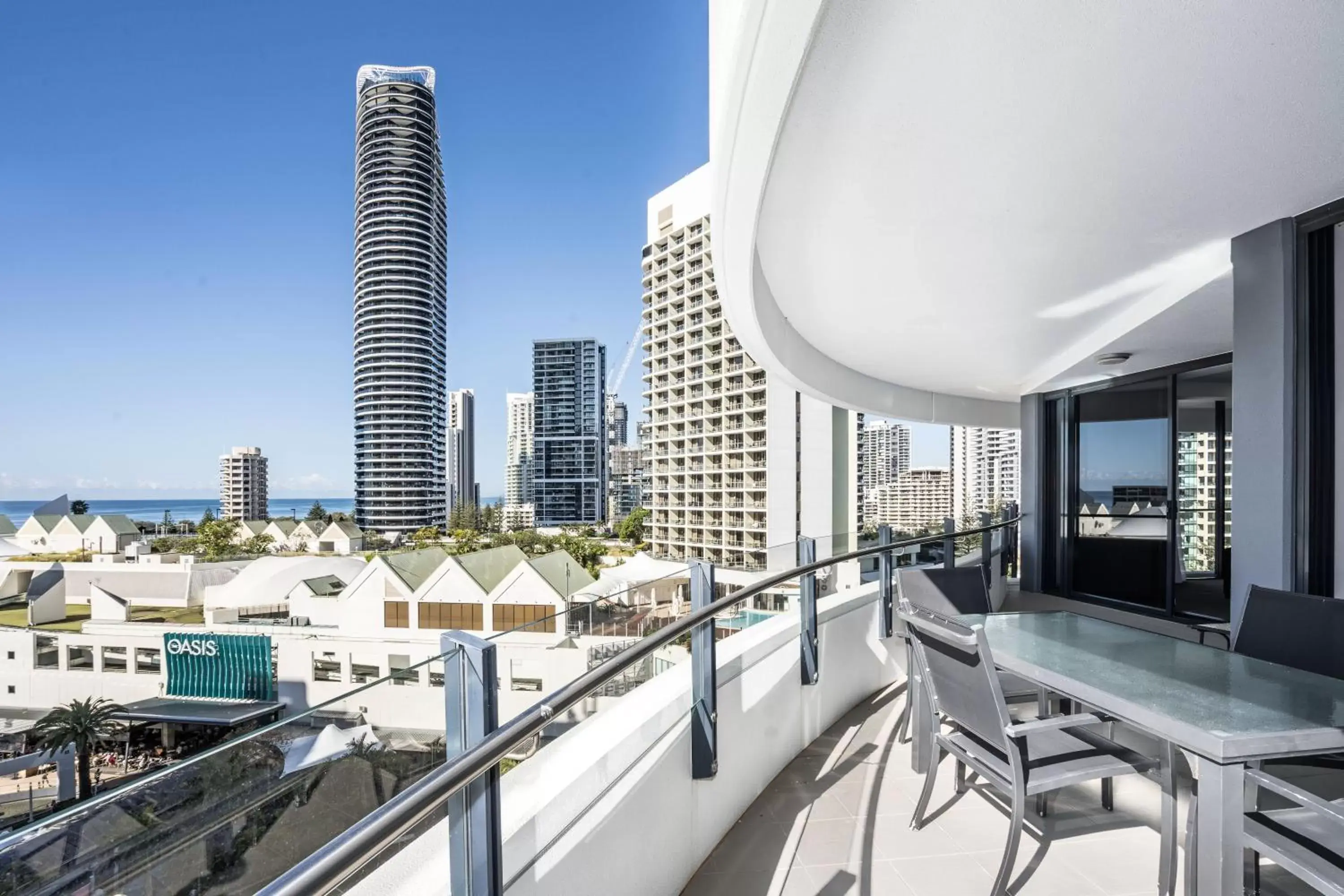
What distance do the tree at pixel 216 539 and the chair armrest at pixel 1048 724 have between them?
6101 centimetres

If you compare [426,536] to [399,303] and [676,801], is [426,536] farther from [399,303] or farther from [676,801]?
[676,801]

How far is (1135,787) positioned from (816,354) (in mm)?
4416

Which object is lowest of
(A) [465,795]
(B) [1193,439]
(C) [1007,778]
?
(C) [1007,778]

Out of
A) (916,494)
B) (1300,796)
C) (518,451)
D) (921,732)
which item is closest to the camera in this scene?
(1300,796)

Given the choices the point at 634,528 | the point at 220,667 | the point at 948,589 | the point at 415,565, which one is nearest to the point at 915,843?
the point at 948,589

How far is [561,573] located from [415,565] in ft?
37.5

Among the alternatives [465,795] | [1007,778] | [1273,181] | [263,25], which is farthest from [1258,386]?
[263,25]

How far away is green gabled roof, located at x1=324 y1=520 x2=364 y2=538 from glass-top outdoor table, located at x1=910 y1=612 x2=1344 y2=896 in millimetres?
67233

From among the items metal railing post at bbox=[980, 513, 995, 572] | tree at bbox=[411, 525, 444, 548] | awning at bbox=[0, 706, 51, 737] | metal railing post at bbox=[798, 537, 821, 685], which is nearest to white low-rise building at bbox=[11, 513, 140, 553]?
tree at bbox=[411, 525, 444, 548]

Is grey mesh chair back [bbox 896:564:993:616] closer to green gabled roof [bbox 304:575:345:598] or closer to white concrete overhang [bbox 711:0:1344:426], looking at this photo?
white concrete overhang [bbox 711:0:1344:426]

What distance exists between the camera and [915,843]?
254 cm

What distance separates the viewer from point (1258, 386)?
3334mm

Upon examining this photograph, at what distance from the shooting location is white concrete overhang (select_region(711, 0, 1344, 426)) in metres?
1.84

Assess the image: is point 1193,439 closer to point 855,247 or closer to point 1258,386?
point 1258,386
